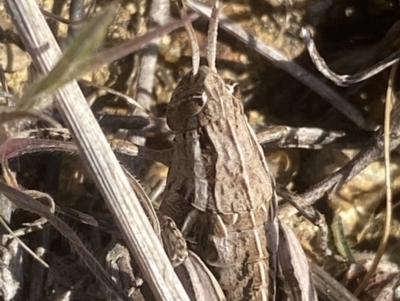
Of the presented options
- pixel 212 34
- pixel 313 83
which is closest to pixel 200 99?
pixel 212 34

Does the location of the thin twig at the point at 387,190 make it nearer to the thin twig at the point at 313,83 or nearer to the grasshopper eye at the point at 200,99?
the thin twig at the point at 313,83

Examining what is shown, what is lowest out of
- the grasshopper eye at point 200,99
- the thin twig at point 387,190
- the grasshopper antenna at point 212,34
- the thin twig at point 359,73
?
the thin twig at point 387,190

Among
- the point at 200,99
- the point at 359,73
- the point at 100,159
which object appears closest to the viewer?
the point at 100,159

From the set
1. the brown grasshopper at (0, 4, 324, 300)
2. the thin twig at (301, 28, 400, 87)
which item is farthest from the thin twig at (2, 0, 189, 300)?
the thin twig at (301, 28, 400, 87)

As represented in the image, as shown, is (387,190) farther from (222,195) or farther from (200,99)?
(200,99)

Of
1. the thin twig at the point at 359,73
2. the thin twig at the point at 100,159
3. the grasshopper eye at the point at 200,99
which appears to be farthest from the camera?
the thin twig at the point at 359,73

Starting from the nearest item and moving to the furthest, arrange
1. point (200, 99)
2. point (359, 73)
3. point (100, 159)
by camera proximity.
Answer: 1. point (100, 159)
2. point (200, 99)
3. point (359, 73)

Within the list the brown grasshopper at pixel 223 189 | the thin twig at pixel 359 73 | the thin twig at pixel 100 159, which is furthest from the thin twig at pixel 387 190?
the thin twig at pixel 100 159

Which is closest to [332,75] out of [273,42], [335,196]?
[273,42]

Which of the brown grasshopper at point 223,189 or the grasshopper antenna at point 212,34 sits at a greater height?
the grasshopper antenna at point 212,34

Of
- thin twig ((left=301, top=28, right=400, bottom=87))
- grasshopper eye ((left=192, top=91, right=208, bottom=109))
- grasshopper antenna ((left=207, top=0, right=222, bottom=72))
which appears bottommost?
grasshopper eye ((left=192, top=91, right=208, bottom=109))

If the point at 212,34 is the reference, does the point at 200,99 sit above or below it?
below

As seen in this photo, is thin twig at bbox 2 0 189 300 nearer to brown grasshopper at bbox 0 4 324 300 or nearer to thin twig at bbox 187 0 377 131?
brown grasshopper at bbox 0 4 324 300
